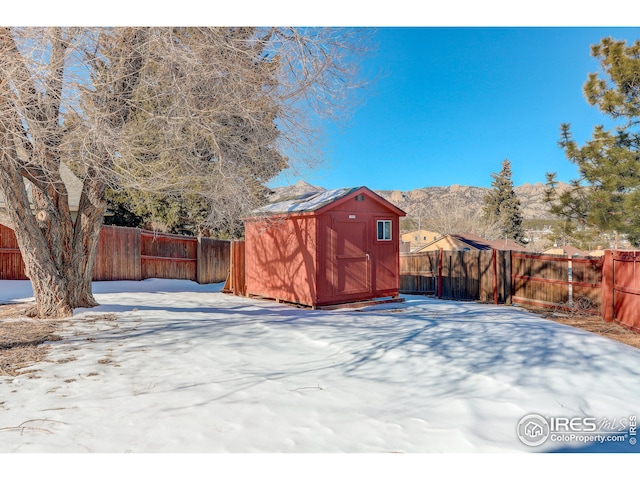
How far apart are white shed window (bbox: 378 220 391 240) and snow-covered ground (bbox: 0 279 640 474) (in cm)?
A: 402

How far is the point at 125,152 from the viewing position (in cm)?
523

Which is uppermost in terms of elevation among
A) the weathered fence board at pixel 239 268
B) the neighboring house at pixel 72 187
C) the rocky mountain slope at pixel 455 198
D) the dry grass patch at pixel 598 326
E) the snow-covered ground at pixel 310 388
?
the rocky mountain slope at pixel 455 198

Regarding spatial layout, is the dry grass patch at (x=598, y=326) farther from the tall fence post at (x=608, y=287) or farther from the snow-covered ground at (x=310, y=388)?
the snow-covered ground at (x=310, y=388)

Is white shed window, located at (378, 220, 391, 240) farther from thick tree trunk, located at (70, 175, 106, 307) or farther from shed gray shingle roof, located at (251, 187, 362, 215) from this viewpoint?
thick tree trunk, located at (70, 175, 106, 307)

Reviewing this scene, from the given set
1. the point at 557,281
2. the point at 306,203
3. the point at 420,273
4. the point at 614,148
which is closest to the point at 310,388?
the point at 306,203

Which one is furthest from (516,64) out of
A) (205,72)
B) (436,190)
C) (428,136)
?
(436,190)

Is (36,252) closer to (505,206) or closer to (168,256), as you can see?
(168,256)

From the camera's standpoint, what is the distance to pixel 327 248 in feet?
29.6

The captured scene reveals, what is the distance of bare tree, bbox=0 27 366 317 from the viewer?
4895 millimetres

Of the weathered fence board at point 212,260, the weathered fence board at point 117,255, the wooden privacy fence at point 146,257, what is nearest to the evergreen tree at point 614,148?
the weathered fence board at point 212,260

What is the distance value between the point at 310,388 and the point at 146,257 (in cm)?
1196

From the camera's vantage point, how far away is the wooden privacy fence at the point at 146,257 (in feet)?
38.7

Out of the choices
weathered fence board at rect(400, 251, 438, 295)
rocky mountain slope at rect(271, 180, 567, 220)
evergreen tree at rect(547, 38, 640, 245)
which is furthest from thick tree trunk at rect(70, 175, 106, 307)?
rocky mountain slope at rect(271, 180, 567, 220)

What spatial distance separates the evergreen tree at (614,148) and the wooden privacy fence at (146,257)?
13.5 m
